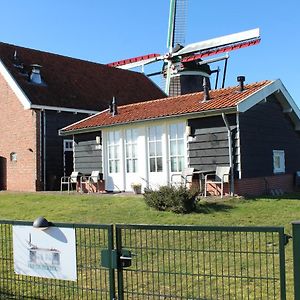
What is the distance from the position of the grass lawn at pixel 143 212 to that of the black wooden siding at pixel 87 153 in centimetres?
345

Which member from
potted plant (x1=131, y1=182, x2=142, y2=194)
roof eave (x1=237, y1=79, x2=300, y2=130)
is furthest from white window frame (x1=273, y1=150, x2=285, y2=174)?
potted plant (x1=131, y1=182, x2=142, y2=194)

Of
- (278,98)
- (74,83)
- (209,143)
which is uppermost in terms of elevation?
(74,83)

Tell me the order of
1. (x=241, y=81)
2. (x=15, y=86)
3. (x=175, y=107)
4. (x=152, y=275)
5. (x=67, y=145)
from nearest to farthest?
(x=152, y=275), (x=241, y=81), (x=175, y=107), (x=15, y=86), (x=67, y=145)

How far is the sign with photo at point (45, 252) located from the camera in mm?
4707

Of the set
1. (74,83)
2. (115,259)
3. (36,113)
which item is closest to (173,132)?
(36,113)

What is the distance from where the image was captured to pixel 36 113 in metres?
21.9

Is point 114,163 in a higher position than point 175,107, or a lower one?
lower

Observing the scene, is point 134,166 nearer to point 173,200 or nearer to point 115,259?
point 173,200

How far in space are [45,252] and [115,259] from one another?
0.80 metres

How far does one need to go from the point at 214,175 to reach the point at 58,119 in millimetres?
10005

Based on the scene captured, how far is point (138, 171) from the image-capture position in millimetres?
17828

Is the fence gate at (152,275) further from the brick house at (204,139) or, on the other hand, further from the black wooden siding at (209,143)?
the black wooden siding at (209,143)

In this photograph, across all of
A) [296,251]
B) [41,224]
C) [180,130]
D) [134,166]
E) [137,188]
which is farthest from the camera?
[134,166]

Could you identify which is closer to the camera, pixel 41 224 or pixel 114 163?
pixel 41 224
